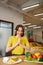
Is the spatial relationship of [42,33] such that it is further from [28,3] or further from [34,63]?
[34,63]

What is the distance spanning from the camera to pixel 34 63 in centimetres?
159

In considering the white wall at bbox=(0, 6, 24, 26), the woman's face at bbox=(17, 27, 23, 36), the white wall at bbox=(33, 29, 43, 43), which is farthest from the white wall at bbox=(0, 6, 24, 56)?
the white wall at bbox=(33, 29, 43, 43)

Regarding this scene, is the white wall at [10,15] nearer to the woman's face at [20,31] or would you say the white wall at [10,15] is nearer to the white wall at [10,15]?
the white wall at [10,15]

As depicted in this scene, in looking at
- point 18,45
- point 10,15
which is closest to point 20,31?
point 18,45

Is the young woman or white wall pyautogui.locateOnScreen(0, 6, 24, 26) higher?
white wall pyautogui.locateOnScreen(0, 6, 24, 26)

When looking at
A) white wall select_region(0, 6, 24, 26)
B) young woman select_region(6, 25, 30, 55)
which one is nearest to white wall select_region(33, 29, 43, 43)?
white wall select_region(0, 6, 24, 26)

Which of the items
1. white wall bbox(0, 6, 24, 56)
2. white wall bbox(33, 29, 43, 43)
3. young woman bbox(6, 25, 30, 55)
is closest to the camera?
young woman bbox(6, 25, 30, 55)

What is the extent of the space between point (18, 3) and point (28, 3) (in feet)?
1.80

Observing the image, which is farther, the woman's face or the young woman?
the woman's face

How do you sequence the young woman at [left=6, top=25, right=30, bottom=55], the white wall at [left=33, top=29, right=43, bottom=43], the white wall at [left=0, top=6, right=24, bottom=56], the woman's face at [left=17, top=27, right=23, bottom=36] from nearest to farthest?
1. the young woman at [left=6, top=25, right=30, bottom=55]
2. the woman's face at [left=17, top=27, right=23, bottom=36]
3. the white wall at [left=0, top=6, right=24, bottom=56]
4. the white wall at [left=33, top=29, right=43, bottom=43]

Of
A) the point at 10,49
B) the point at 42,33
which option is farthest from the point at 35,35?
the point at 10,49

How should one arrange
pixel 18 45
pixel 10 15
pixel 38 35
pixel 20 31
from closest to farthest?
pixel 18 45 < pixel 20 31 < pixel 10 15 < pixel 38 35

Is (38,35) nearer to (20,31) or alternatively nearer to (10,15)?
(10,15)

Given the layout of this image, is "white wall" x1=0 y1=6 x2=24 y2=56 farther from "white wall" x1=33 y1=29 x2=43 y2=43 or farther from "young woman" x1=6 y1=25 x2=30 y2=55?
"white wall" x1=33 y1=29 x2=43 y2=43
